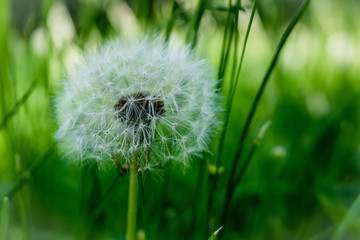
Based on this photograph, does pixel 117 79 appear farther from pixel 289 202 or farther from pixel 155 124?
pixel 289 202

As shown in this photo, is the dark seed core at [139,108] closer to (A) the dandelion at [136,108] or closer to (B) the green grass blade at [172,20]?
(A) the dandelion at [136,108]

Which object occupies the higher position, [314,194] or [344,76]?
[344,76]

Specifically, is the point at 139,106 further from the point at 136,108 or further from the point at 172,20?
the point at 172,20

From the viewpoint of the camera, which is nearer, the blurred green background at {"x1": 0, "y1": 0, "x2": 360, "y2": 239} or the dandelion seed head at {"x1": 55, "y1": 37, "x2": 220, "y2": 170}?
the dandelion seed head at {"x1": 55, "y1": 37, "x2": 220, "y2": 170}

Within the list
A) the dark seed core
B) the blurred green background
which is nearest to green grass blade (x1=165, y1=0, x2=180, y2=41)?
the blurred green background

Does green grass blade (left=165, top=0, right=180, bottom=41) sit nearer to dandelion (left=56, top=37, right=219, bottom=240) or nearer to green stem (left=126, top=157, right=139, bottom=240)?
dandelion (left=56, top=37, right=219, bottom=240)

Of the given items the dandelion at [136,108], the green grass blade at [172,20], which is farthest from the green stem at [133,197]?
the green grass blade at [172,20]

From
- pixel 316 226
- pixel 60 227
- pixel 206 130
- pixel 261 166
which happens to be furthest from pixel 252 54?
pixel 206 130
